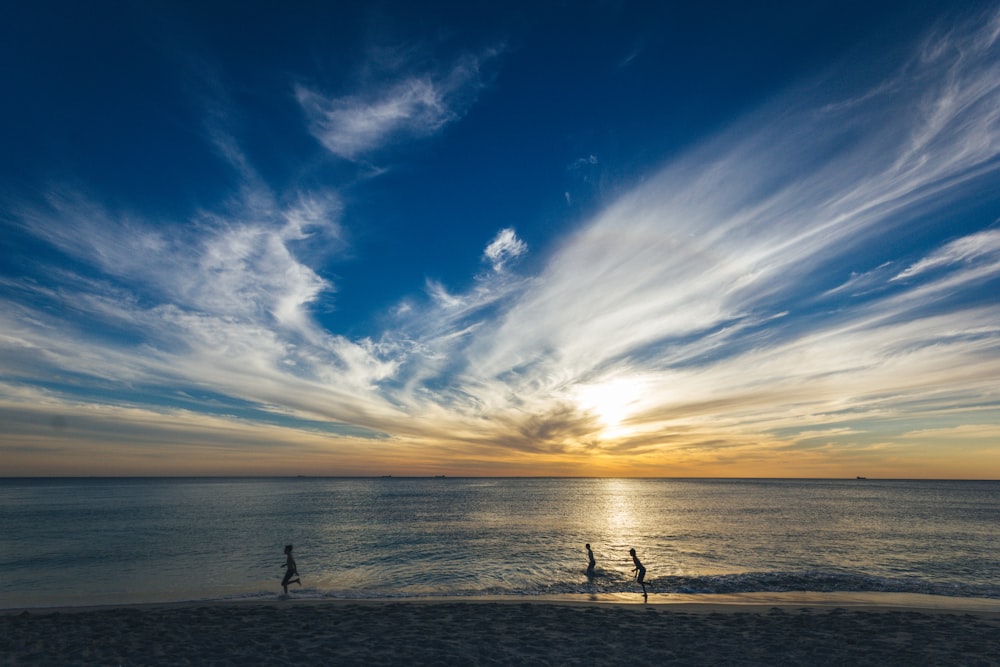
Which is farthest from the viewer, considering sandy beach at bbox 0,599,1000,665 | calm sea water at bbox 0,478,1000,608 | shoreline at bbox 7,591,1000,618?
calm sea water at bbox 0,478,1000,608

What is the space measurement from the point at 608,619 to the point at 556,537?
106 ft

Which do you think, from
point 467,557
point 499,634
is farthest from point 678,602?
point 467,557

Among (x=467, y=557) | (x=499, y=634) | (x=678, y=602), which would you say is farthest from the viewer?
(x=467, y=557)

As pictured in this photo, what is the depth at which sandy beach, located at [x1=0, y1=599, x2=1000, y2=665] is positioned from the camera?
14078 mm

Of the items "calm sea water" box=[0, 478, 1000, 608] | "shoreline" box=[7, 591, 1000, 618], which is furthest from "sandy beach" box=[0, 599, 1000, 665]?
"calm sea water" box=[0, 478, 1000, 608]

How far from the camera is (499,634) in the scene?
16.5 metres

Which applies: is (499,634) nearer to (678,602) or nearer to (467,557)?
(678,602)

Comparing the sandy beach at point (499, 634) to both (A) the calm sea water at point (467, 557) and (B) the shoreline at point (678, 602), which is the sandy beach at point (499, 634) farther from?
(A) the calm sea water at point (467, 557)

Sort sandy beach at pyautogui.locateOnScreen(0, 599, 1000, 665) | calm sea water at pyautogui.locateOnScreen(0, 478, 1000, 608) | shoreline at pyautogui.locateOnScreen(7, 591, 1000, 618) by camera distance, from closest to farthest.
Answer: sandy beach at pyautogui.locateOnScreen(0, 599, 1000, 665)
shoreline at pyautogui.locateOnScreen(7, 591, 1000, 618)
calm sea water at pyautogui.locateOnScreen(0, 478, 1000, 608)

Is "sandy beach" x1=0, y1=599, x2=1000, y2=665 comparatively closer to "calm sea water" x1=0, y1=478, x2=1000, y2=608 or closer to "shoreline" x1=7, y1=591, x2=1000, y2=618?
"shoreline" x1=7, y1=591, x2=1000, y2=618

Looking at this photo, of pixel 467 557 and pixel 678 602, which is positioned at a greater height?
pixel 467 557

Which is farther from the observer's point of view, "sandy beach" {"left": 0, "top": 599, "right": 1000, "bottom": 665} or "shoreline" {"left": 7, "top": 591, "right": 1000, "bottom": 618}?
"shoreline" {"left": 7, "top": 591, "right": 1000, "bottom": 618}

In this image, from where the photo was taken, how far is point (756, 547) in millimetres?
42344

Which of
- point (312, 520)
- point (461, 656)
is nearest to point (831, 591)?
point (461, 656)
